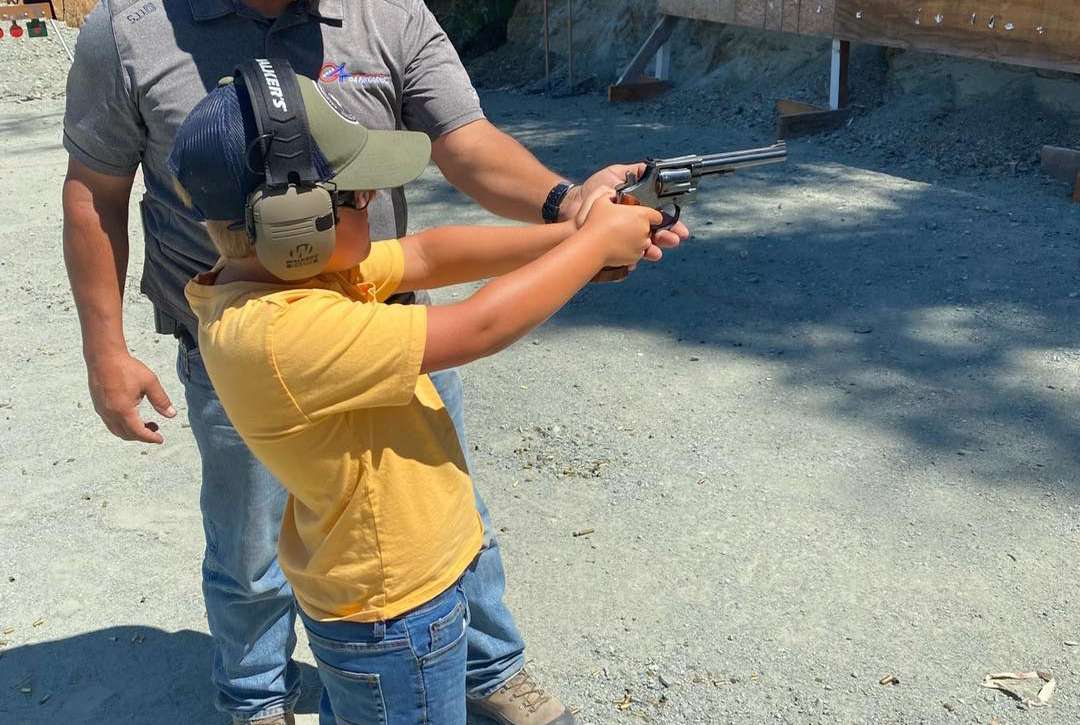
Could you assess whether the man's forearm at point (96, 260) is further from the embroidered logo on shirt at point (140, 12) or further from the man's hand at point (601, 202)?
the man's hand at point (601, 202)

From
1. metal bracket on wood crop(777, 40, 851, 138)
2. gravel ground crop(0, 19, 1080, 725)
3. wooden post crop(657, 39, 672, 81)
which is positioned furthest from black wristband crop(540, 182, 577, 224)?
wooden post crop(657, 39, 672, 81)

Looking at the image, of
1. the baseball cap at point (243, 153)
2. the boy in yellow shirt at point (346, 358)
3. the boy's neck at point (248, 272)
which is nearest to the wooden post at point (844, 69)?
the boy in yellow shirt at point (346, 358)

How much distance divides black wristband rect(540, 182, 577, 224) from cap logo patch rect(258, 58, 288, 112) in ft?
3.18

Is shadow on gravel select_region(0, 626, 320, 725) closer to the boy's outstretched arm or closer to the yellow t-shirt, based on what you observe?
→ the yellow t-shirt

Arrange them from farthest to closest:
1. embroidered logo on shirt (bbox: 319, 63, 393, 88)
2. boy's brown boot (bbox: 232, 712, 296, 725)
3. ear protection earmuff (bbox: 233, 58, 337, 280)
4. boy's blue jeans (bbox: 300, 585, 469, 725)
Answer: boy's brown boot (bbox: 232, 712, 296, 725), embroidered logo on shirt (bbox: 319, 63, 393, 88), boy's blue jeans (bbox: 300, 585, 469, 725), ear protection earmuff (bbox: 233, 58, 337, 280)

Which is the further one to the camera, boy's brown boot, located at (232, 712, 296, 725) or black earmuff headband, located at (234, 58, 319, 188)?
boy's brown boot, located at (232, 712, 296, 725)

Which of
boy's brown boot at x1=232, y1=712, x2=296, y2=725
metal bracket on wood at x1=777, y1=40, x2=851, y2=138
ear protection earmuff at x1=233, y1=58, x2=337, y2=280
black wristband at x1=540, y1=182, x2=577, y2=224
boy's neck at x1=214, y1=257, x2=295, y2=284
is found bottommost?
boy's brown boot at x1=232, y1=712, x2=296, y2=725

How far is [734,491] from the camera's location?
4.01 m

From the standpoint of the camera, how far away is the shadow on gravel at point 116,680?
126 inches

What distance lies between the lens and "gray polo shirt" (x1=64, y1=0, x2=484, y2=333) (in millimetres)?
2406

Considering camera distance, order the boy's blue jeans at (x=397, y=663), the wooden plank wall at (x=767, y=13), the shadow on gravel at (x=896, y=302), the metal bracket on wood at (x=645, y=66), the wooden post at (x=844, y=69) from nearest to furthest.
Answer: the boy's blue jeans at (x=397, y=663) → the shadow on gravel at (x=896, y=302) → the wooden post at (x=844, y=69) → the wooden plank wall at (x=767, y=13) → the metal bracket on wood at (x=645, y=66)

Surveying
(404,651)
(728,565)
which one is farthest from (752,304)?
Result: (404,651)

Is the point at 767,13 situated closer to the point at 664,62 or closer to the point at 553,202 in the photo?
the point at 664,62

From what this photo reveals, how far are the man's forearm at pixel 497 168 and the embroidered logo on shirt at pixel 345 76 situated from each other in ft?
0.83
